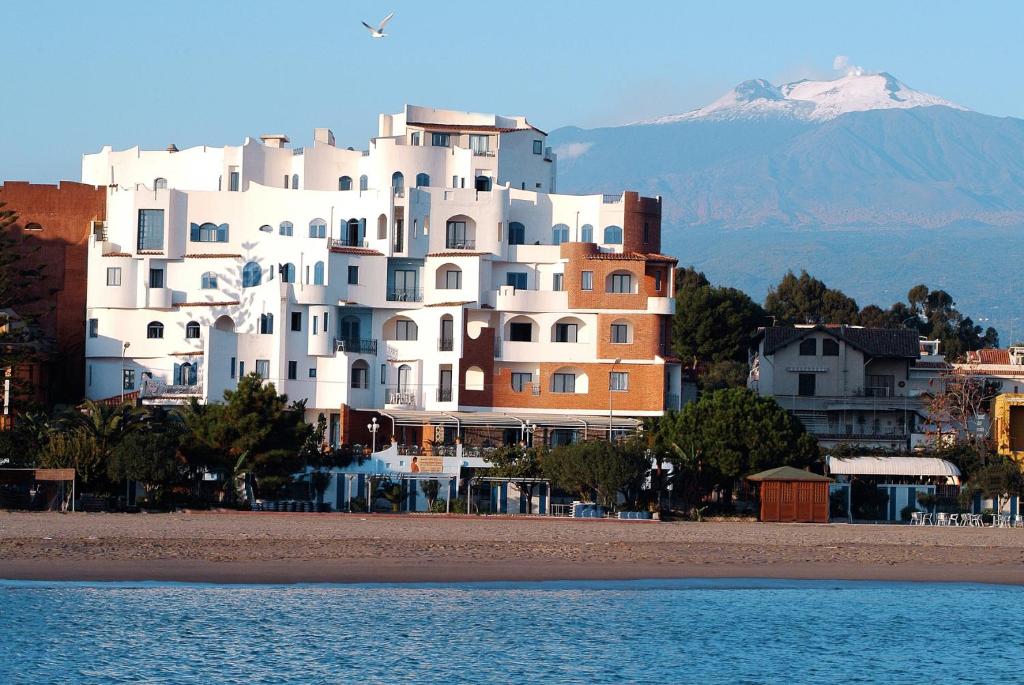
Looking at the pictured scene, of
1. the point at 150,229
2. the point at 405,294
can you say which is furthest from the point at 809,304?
the point at 150,229

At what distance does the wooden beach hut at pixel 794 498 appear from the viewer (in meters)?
63.6

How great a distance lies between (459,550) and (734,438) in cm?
1820

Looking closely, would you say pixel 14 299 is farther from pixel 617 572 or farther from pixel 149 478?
pixel 617 572

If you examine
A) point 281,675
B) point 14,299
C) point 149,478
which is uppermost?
point 14,299

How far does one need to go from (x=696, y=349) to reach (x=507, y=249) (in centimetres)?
2876

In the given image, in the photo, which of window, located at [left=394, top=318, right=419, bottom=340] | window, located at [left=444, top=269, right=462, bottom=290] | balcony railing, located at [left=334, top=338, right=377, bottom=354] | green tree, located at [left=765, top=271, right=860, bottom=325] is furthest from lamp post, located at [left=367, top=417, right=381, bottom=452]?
green tree, located at [left=765, top=271, right=860, bottom=325]

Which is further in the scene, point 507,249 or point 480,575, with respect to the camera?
point 507,249

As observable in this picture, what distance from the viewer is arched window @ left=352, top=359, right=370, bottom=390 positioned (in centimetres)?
8012

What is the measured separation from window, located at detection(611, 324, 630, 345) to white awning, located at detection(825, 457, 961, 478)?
13.1 metres

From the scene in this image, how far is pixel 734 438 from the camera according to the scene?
2589 inches

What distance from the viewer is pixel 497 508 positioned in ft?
219

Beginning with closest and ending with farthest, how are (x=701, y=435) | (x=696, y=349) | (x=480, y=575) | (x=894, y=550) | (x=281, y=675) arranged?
(x=281, y=675) < (x=480, y=575) < (x=894, y=550) < (x=701, y=435) < (x=696, y=349)

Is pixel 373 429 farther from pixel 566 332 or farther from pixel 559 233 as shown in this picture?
pixel 559 233

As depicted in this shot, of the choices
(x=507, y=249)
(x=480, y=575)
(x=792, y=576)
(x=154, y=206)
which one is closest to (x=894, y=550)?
(x=792, y=576)
